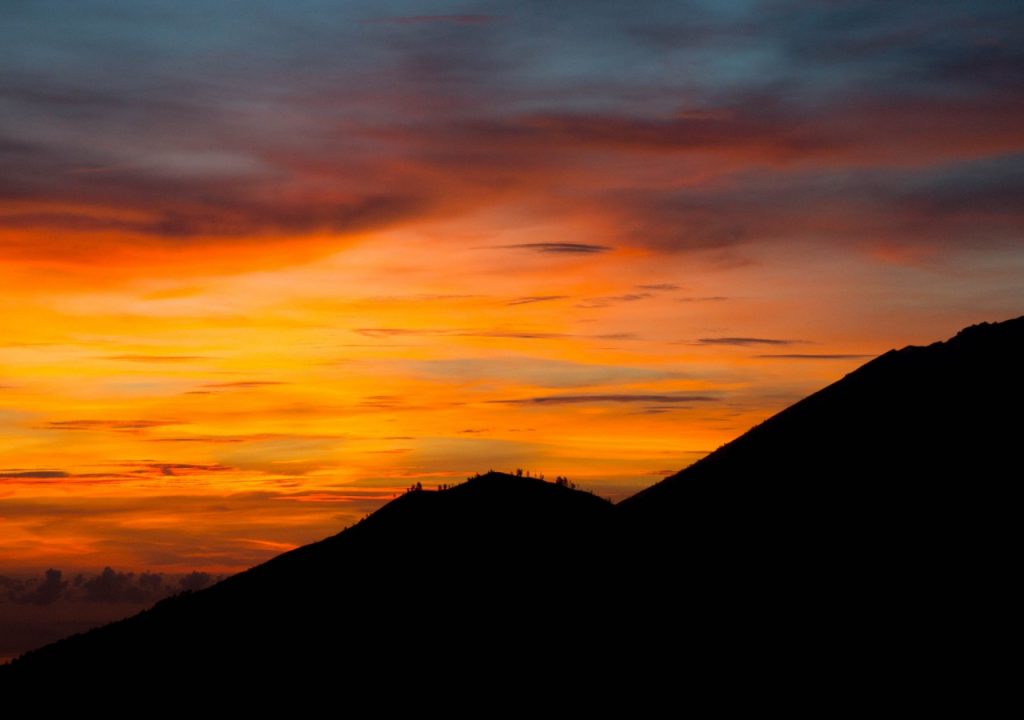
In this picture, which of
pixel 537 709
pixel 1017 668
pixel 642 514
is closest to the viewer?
pixel 1017 668

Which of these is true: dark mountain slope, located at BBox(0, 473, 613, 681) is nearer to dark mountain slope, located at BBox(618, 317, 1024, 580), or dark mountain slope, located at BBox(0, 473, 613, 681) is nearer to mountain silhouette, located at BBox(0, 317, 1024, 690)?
mountain silhouette, located at BBox(0, 317, 1024, 690)

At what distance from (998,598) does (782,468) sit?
44.5 feet

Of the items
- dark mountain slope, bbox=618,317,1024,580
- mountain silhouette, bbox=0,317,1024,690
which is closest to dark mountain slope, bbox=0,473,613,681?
mountain silhouette, bbox=0,317,1024,690

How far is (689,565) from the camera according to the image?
4075 cm

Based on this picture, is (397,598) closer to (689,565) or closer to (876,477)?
(689,565)

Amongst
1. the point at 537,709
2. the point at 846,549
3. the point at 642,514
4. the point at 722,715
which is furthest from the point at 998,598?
the point at 642,514

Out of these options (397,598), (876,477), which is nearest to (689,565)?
(876,477)

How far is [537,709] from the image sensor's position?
35.3 metres

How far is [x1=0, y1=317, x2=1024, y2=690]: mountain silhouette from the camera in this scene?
35.0 m

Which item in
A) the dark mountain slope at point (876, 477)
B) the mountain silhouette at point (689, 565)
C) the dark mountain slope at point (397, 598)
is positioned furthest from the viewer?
the dark mountain slope at point (397, 598)

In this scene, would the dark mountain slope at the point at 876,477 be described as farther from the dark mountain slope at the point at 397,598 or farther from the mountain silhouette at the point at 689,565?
the dark mountain slope at the point at 397,598

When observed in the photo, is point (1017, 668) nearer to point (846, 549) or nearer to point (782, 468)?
point (846, 549)

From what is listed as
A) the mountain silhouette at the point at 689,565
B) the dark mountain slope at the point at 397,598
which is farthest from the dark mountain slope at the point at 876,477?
the dark mountain slope at the point at 397,598

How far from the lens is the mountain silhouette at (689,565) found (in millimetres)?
35031
